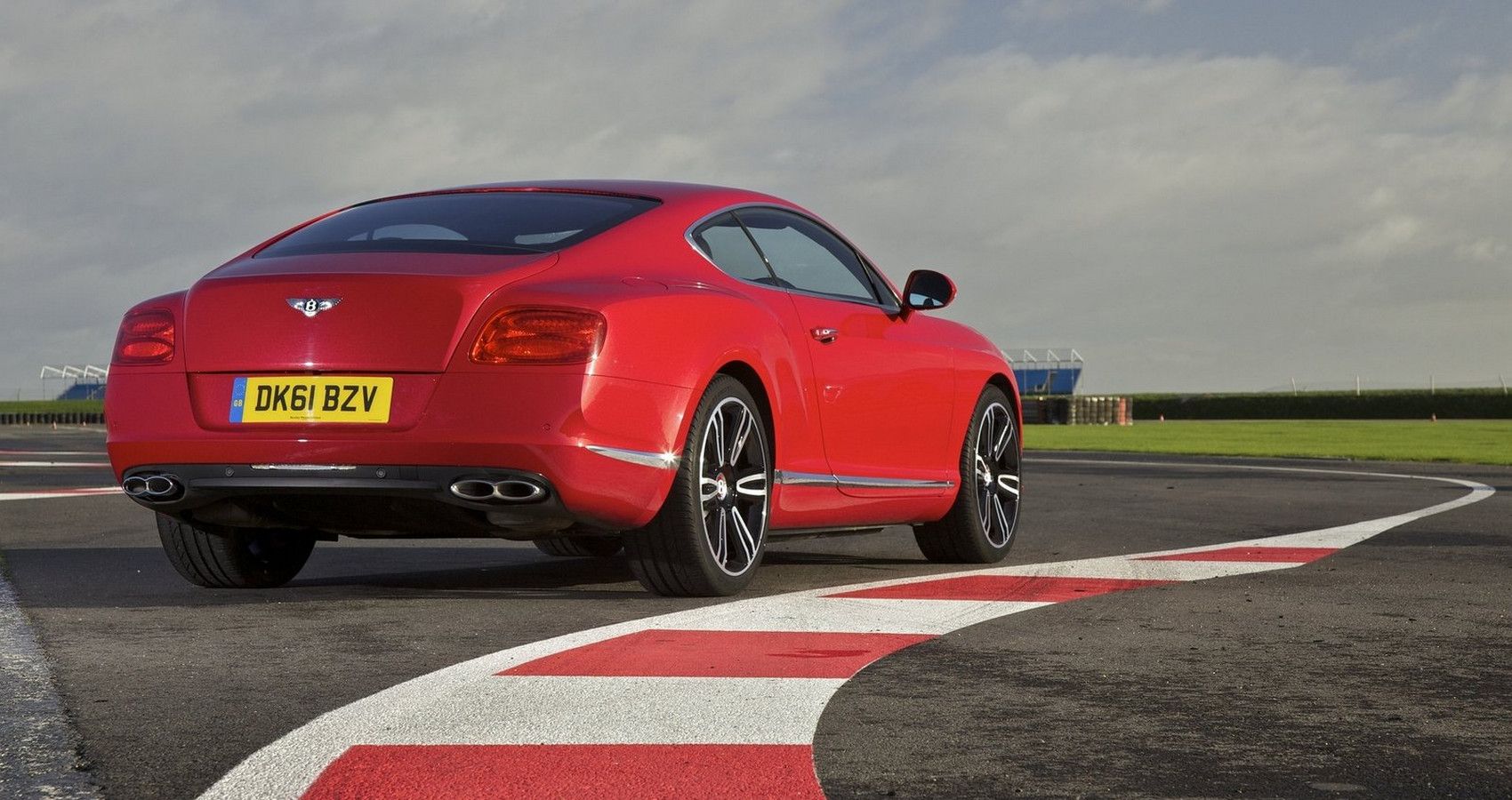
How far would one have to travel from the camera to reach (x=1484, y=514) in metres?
10.3

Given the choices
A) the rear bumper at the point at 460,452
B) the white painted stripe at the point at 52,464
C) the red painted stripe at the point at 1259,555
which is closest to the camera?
the rear bumper at the point at 460,452

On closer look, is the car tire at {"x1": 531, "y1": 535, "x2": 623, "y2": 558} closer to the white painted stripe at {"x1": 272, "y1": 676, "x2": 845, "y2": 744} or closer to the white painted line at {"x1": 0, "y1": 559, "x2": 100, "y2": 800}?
the white painted line at {"x1": 0, "y1": 559, "x2": 100, "y2": 800}

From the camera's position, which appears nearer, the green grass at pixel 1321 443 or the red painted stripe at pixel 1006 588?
the red painted stripe at pixel 1006 588

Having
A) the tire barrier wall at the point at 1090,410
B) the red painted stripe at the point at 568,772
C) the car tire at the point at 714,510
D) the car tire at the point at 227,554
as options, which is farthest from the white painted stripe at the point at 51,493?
the tire barrier wall at the point at 1090,410

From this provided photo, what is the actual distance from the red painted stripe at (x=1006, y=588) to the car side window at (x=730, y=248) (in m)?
1.20

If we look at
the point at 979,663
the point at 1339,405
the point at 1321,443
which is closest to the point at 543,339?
the point at 979,663

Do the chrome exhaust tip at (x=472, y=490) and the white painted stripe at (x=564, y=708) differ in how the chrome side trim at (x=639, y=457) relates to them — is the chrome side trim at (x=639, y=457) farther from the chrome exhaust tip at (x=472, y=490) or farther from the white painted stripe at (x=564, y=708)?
the white painted stripe at (x=564, y=708)

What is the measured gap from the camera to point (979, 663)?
14.4 ft

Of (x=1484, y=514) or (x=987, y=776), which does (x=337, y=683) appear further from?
(x=1484, y=514)

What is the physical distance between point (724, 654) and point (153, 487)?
80.7 inches

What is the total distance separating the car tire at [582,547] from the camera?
7.09m

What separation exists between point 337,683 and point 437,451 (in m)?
1.17

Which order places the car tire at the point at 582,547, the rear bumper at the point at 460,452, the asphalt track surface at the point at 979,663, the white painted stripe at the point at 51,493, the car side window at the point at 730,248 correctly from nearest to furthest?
1. the asphalt track surface at the point at 979,663
2. the rear bumper at the point at 460,452
3. the car side window at the point at 730,248
4. the car tire at the point at 582,547
5. the white painted stripe at the point at 51,493

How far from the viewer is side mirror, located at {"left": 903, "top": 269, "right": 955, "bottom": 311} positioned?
283 inches
